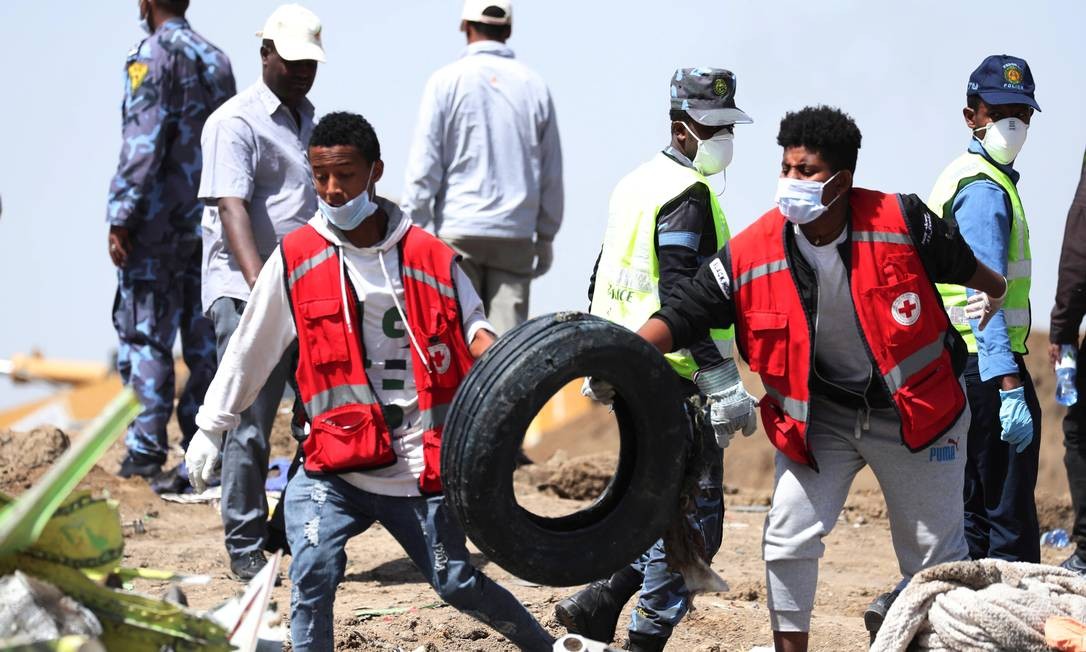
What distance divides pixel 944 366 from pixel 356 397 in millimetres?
2025

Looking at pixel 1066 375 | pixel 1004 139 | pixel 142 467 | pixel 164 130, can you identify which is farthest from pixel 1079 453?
pixel 142 467

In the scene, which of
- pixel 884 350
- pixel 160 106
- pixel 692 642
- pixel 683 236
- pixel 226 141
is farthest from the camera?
pixel 160 106

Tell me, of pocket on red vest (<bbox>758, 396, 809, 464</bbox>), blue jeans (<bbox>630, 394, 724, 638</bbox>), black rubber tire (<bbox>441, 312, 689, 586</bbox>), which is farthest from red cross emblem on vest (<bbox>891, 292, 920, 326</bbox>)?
blue jeans (<bbox>630, 394, 724, 638</bbox>)

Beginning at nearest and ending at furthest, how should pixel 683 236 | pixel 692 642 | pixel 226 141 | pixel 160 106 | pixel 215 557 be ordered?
pixel 683 236 → pixel 692 642 → pixel 226 141 → pixel 215 557 → pixel 160 106

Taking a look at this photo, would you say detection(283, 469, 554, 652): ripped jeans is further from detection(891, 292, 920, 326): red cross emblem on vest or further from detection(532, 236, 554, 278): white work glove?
detection(532, 236, 554, 278): white work glove

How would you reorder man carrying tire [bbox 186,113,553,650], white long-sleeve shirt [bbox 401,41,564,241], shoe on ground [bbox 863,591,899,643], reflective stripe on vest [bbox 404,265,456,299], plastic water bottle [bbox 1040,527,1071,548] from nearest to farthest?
1. man carrying tire [bbox 186,113,553,650]
2. reflective stripe on vest [bbox 404,265,456,299]
3. shoe on ground [bbox 863,591,899,643]
4. white long-sleeve shirt [bbox 401,41,564,241]
5. plastic water bottle [bbox 1040,527,1071,548]

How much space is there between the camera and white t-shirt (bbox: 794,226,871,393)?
5.20 m

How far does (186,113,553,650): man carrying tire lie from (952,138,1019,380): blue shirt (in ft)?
8.65

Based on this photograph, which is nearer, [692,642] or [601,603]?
[601,603]

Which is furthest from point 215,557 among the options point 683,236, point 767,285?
point 767,285

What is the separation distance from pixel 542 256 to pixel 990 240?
3400 millimetres

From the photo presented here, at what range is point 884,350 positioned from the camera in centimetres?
517

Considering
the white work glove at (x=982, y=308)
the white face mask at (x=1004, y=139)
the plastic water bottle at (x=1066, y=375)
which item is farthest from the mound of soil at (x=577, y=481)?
the white work glove at (x=982, y=308)

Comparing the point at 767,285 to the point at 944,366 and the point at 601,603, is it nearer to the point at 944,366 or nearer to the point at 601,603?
the point at 944,366
